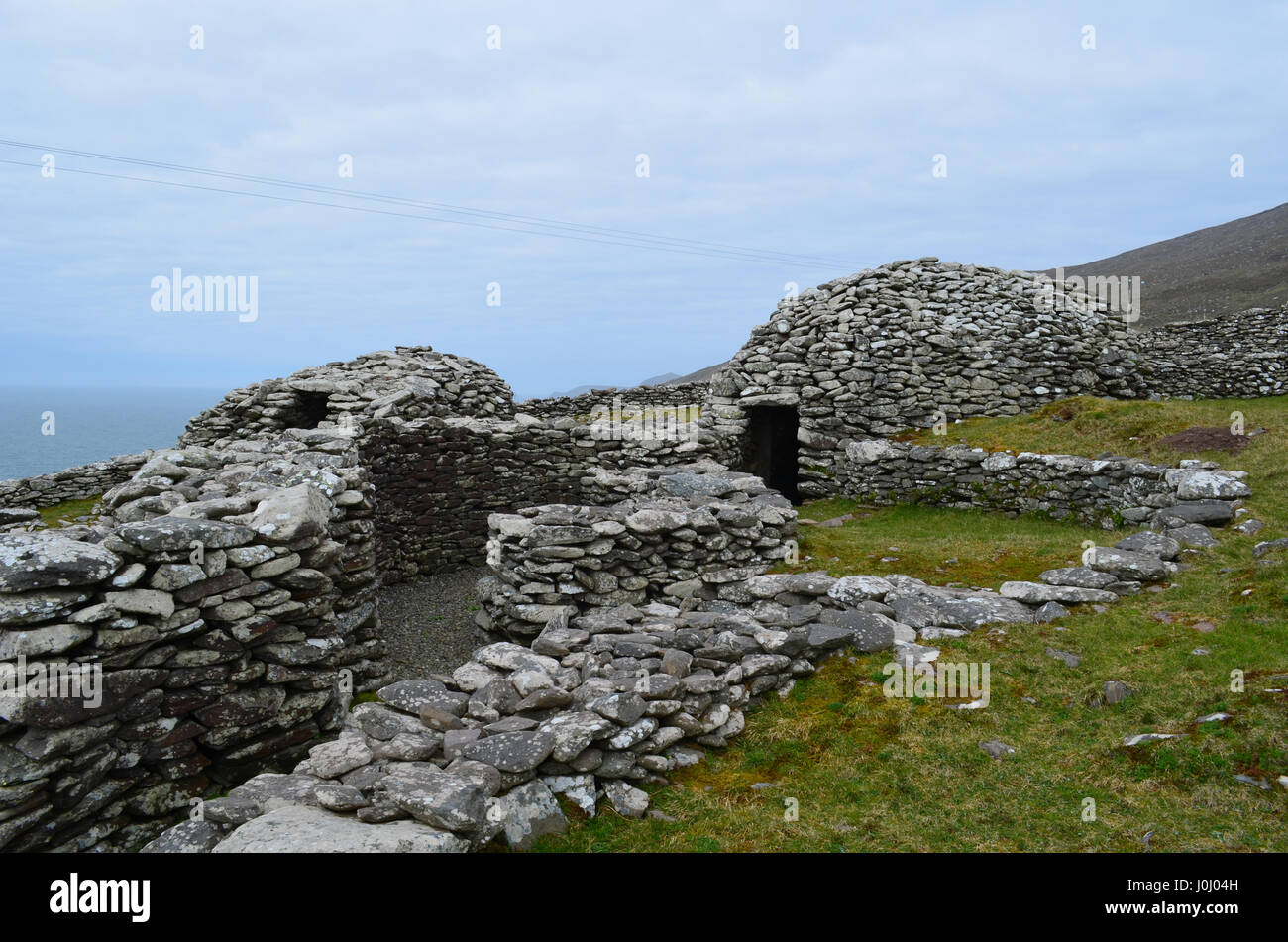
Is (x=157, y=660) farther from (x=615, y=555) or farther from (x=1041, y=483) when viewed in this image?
(x=1041, y=483)

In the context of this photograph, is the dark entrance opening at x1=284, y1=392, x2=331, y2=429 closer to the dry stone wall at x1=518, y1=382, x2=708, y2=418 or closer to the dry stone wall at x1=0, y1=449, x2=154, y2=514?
the dry stone wall at x1=0, y1=449, x2=154, y2=514

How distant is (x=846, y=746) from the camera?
6.65m

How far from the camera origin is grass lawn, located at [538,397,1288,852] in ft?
17.3

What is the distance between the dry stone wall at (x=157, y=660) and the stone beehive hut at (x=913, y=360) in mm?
12955

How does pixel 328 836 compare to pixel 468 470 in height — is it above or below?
below

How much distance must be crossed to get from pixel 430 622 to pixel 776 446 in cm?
1279

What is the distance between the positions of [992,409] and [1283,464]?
749 cm

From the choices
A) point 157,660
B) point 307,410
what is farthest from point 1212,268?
point 157,660

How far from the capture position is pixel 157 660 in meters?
6.54

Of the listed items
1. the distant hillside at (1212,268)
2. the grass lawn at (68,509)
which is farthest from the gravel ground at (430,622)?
the distant hillside at (1212,268)

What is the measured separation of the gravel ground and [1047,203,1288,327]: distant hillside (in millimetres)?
43286

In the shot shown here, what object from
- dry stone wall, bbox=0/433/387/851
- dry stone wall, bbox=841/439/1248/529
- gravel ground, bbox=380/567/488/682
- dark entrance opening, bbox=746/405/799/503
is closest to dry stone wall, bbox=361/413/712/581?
gravel ground, bbox=380/567/488/682

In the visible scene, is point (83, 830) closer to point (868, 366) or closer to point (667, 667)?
point (667, 667)

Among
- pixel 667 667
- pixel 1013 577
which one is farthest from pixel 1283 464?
pixel 667 667
